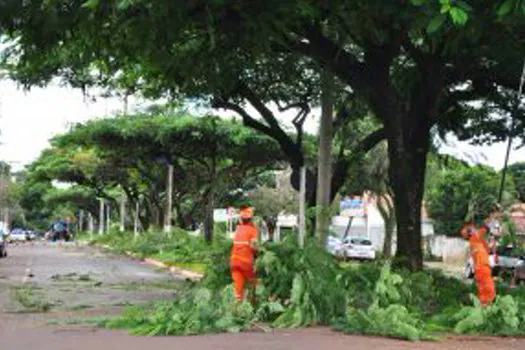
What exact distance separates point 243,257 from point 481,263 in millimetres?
3564

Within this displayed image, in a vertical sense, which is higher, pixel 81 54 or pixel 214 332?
pixel 81 54

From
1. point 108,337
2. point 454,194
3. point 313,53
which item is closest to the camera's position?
point 108,337

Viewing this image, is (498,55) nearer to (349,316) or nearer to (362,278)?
(362,278)

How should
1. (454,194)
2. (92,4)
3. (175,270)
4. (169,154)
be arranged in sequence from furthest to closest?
(454,194), (169,154), (175,270), (92,4)

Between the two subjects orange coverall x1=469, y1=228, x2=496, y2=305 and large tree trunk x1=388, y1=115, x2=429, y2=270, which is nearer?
orange coverall x1=469, y1=228, x2=496, y2=305

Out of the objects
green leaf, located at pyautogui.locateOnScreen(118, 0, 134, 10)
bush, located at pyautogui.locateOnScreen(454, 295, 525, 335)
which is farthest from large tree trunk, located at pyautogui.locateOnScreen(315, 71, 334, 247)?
green leaf, located at pyautogui.locateOnScreen(118, 0, 134, 10)

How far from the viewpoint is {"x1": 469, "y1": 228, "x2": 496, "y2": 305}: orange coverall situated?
13.6 metres

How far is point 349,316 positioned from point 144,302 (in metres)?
5.68

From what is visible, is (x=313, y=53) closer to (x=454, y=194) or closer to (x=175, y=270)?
(x=175, y=270)

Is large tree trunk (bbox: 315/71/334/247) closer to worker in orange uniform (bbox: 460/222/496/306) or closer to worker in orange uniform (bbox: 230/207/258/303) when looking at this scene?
worker in orange uniform (bbox: 460/222/496/306)

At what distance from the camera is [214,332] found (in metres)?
11.9

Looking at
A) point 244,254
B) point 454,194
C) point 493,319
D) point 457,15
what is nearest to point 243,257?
point 244,254

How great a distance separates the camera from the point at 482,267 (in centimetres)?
1374

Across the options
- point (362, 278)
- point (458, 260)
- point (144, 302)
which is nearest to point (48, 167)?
point (458, 260)
